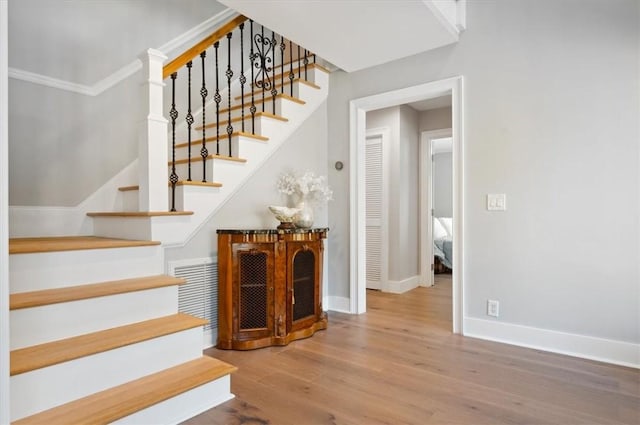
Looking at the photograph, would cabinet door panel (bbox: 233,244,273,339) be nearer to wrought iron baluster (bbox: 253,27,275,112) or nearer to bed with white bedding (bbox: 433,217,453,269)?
wrought iron baluster (bbox: 253,27,275,112)

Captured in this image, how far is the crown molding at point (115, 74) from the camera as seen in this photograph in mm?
2931

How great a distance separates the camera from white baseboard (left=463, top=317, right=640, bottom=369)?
2.51 m

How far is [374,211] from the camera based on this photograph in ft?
17.1

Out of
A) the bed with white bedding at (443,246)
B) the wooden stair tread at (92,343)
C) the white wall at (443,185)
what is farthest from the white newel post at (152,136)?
the white wall at (443,185)

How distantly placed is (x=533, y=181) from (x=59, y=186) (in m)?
3.77

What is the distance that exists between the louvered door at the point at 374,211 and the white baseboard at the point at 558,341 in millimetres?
2045

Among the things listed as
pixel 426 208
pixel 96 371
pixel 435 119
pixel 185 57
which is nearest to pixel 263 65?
pixel 185 57

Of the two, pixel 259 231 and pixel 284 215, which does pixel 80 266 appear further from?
pixel 284 215

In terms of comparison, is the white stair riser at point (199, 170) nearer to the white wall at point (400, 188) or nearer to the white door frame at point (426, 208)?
the white wall at point (400, 188)

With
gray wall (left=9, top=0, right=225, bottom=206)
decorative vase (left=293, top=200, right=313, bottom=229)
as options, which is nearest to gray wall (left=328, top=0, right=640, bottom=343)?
decorative vase (left=293, top=200, right=313, bottom=229)

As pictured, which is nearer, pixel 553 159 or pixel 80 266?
pixel 80 266

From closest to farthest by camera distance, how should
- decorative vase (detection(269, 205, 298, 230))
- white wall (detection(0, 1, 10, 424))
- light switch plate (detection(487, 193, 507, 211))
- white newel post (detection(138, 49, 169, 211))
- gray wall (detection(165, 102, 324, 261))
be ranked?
1. white wall (detection(0, 1, 10, 424))
2. white newel post (detection(138, 49, 169, 211))
3. gray wall (detection(165, 102, 324, 261))
4. light switch plate (detection(487, 193, 507, 211))
5. decorative vase (detection(269, 205, 298, 230))

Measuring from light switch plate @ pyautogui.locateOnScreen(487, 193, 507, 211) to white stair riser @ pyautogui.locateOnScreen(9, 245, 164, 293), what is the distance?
253cm

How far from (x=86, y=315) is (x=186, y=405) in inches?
26.6
